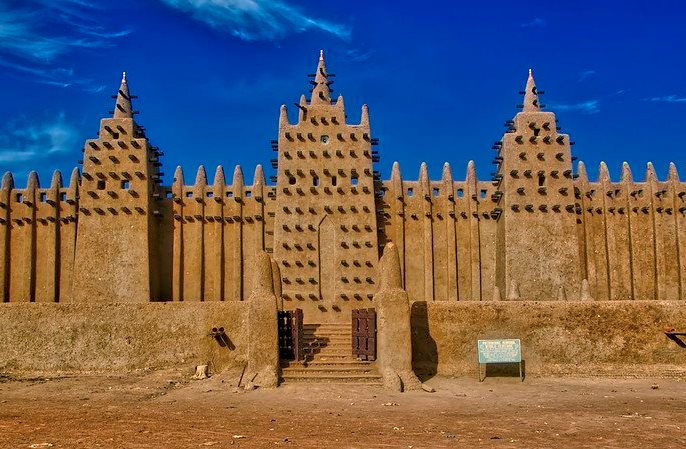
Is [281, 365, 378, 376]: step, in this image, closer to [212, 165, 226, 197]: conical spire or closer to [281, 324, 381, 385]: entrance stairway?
[281, 324, 381, 385]: entrance stairway

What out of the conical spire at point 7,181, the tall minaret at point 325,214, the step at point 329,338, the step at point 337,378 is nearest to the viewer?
the step at point 337,378

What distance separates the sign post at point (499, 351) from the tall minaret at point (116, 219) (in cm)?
1562

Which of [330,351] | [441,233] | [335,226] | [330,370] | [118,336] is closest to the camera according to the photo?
[330,370]

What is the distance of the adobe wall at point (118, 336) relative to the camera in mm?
19625

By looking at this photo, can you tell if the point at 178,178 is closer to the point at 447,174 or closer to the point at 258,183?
the point at 258,183

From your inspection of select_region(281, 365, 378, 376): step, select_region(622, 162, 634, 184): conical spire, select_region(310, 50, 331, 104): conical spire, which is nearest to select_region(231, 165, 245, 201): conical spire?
select_region(310, 50, 331, 104): conical spire

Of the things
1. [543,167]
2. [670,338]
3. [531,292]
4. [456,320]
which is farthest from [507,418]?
[543,167]

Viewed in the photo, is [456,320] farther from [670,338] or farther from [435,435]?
[435,435]

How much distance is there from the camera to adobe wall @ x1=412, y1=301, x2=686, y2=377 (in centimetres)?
1897

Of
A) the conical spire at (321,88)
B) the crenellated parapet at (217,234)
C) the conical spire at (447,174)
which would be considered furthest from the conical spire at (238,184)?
the conical spire at (447,174)

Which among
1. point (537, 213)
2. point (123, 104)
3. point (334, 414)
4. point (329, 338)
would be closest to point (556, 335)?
point (329, 338)

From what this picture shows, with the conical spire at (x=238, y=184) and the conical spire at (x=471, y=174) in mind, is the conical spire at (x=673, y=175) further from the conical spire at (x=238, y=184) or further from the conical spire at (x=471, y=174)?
the conical spire at (x=238, y=184)

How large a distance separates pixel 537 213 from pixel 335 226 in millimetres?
8519

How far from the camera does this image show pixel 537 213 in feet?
96.3
